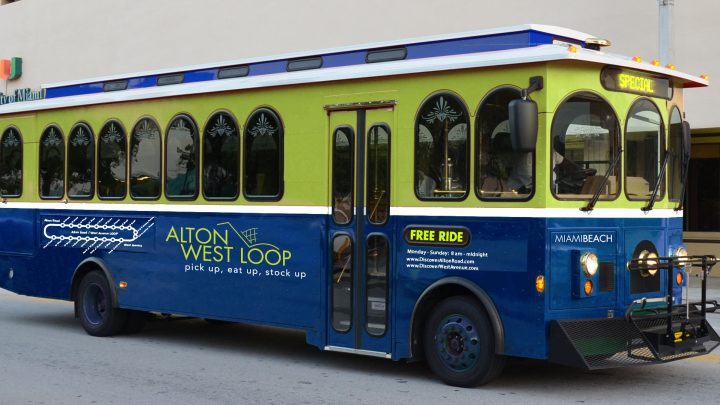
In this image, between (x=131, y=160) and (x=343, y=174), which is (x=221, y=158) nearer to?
(x=131, y=160)

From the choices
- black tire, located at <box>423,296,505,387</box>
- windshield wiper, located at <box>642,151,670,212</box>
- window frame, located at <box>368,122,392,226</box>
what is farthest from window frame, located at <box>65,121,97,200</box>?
windshield wiper, located at <box>642,151,670,212</box>

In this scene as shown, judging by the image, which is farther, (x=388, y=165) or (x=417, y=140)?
(x=388, y=165)

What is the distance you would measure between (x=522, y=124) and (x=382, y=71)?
1777mm

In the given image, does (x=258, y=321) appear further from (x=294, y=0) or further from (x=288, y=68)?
(x=294, y=0)

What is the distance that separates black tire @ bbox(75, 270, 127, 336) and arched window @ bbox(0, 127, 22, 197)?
188cm

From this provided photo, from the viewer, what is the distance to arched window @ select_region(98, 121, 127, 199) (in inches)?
475

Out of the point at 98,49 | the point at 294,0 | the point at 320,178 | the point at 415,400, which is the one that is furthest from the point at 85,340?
the point at 98,49

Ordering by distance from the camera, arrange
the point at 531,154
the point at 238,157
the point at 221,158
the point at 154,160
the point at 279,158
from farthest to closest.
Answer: the point at 154,160 < the point at 221,158 < the point at 238,157 < the point at 279,158 < the point at 531,154

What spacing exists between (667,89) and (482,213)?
2.27 metres

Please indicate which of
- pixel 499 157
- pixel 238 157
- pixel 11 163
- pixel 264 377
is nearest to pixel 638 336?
pixel 499 157

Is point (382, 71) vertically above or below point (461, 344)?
above

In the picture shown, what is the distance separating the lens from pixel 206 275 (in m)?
10.9

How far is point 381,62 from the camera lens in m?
9.66

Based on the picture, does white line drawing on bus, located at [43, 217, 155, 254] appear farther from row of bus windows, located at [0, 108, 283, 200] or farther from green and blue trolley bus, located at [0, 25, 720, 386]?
row of bus windows, located at [0, 108, 283, 200]
